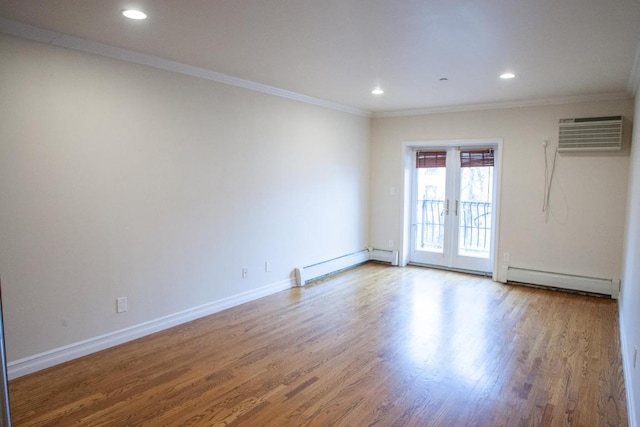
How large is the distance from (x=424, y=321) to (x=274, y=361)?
1.71m

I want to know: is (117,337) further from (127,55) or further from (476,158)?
(476,158)

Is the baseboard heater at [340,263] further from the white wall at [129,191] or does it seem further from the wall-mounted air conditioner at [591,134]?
the wall-mounted air conditioner at [591,134]

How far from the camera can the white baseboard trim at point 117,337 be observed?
3.07 m

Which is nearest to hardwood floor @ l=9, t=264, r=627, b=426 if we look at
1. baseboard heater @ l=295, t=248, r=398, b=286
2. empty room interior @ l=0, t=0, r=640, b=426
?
empty room interior @ l=0, t=0, r=640, b=426

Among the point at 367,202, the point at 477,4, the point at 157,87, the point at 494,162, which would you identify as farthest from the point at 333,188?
the point at 477,4

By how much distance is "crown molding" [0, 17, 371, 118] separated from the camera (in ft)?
9.55

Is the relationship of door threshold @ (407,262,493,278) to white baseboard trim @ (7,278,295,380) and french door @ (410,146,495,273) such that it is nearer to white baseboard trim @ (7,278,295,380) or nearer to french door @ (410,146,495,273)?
french door @ (410,146,495,273)

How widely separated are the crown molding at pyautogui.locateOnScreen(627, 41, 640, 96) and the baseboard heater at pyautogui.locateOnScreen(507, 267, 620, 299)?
2233 mm

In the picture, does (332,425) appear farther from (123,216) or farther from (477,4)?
(477,4)

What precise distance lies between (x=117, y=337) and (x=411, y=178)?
4.84m

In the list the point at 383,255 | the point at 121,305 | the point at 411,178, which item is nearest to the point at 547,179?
the point at 411,178

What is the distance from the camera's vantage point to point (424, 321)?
14.0 feet

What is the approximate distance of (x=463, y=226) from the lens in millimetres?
6379

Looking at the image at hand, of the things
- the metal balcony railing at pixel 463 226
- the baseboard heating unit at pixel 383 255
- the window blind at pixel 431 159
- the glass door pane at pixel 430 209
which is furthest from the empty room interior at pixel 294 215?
the baseboard heating unit at pixel 383 255
